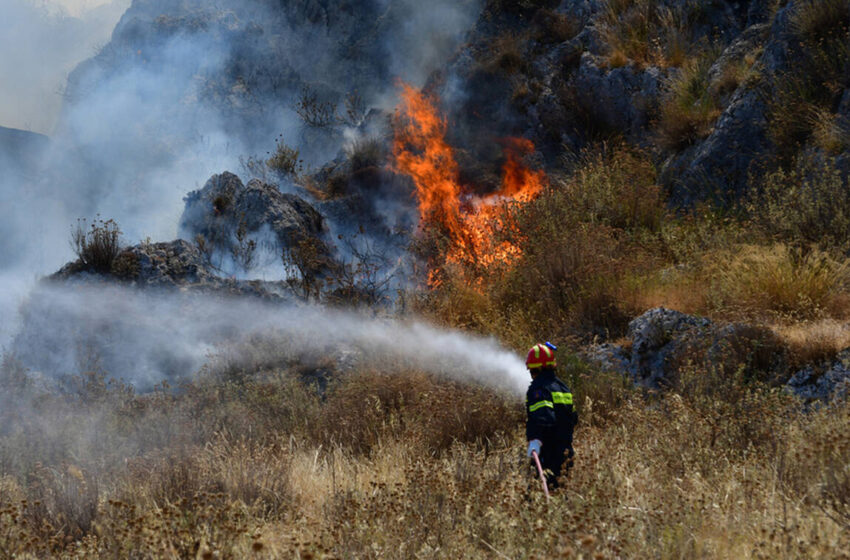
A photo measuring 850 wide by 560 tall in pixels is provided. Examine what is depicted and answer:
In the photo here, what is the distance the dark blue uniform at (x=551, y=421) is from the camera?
3991 mm

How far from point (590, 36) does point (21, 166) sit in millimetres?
18426

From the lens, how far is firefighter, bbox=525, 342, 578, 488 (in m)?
3.99

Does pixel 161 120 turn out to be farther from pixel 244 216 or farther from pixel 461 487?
pixel 461 487

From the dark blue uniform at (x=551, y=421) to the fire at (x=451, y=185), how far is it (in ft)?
16.5

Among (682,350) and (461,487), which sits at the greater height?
(682,350)

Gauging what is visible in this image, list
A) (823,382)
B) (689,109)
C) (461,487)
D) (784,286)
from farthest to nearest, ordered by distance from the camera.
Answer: (689,109)
(784,286)
(823,382)
(461,487)

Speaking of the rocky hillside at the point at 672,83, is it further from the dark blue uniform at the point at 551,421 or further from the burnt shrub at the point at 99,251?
the burnt shrub at the point at 99,251

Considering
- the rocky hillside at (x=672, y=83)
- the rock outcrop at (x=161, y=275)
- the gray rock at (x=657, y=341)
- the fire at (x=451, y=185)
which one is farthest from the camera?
the fire at (x=451, y=185)

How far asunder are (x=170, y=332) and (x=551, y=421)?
6.12 metres

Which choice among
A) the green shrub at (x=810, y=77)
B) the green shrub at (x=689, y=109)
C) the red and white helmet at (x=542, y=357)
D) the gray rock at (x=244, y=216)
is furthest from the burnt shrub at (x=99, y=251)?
the green shrub at (x=810, y=77)

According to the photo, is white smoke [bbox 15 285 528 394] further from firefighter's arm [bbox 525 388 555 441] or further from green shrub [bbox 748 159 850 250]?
green shrub [bbox 748 159 850 250]

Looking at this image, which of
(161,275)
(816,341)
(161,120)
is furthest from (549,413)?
(161,120)

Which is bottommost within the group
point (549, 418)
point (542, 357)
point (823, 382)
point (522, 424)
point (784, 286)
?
point (522, 424)

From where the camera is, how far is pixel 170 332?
335 inches
